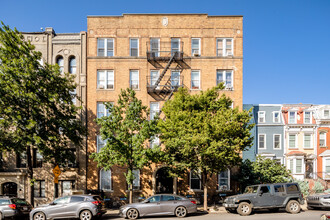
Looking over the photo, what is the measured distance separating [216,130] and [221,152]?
1426 mm


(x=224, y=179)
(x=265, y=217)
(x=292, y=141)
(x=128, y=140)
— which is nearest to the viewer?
(x=265, y=217)

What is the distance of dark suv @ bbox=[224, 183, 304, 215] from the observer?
1523cm

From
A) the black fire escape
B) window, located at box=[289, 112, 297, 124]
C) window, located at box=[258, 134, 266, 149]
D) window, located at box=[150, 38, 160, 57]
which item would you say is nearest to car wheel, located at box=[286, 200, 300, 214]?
window, located at box=[258, 134, 266, 149]

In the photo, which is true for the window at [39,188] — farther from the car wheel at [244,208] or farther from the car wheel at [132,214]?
the car wheel at [244,208]

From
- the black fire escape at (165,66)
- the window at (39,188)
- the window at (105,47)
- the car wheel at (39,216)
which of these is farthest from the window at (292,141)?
the window at (39,188)

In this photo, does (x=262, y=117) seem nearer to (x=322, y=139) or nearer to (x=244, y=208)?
(x=322, y=139)

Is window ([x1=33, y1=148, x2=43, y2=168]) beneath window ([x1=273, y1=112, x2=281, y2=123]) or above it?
beneath

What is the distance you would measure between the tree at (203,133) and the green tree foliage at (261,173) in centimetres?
479

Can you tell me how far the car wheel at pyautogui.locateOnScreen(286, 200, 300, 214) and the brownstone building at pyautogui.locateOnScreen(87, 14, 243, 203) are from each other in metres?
9.60

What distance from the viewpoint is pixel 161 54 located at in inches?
915

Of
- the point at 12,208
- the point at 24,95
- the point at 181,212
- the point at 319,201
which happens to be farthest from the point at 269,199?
the point at 24,95

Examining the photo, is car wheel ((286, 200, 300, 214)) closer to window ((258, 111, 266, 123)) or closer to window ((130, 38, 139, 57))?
window ((258, 111, 266, 123))

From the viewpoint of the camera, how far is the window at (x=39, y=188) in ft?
71.5

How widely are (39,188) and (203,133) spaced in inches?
597
